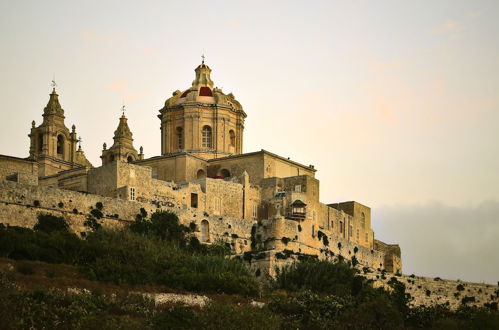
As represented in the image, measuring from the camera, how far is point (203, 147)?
73.1 metres

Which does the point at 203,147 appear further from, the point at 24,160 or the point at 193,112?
the point at 24,160

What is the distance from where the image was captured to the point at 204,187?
67.6 metres

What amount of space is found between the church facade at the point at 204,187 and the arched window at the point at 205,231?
60mm

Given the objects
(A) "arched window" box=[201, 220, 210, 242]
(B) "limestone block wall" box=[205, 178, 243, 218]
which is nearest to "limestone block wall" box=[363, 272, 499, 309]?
(B) "limestone block wall" box=[205, 178, 243, 218]

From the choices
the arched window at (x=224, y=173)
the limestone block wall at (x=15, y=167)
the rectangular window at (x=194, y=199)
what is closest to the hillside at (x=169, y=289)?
the rectangular window at (x=194, y=199)

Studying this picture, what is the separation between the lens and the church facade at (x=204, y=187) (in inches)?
2479

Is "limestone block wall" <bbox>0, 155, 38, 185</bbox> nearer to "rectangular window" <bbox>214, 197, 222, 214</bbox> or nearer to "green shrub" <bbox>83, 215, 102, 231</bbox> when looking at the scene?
"green shrub" <bbox>83, 215, 102, 231</bbox>

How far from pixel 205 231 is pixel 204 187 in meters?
2.73

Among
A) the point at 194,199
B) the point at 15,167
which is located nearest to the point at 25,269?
the point at 15,167

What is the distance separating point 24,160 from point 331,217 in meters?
18.3

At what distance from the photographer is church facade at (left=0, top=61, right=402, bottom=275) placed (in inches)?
2479

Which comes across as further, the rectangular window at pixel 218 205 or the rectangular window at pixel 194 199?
the rectangular window at pixel 218 205

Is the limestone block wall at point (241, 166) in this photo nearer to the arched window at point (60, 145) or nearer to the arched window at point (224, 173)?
the arched window at point (224, 173)

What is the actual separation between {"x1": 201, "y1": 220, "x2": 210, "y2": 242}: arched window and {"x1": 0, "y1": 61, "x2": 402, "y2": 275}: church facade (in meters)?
→ 0.06
